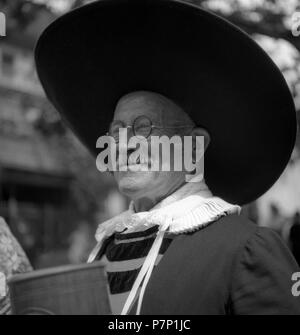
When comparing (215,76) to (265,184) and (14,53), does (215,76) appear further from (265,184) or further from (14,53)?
(14,53)

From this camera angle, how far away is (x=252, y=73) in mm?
2545

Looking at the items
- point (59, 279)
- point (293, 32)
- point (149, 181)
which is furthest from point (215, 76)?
point (293, 32)

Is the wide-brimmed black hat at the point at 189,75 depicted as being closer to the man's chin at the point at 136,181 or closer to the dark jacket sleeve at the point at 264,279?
the man's chin at the point at 136,181

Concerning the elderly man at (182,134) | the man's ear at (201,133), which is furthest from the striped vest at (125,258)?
the man's ear at (201,133)

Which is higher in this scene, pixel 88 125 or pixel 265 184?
pixel 88 125

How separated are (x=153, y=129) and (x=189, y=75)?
0.91 feet

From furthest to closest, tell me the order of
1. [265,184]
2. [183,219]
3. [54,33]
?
[265,184] < [54,33] < [183,219]

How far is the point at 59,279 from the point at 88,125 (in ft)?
4.80

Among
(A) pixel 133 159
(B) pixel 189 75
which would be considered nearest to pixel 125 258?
(A) pixel 133 159

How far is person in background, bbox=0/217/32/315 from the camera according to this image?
259cm
